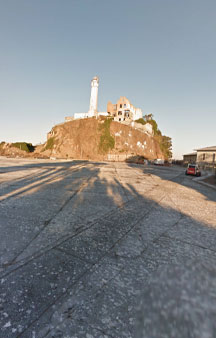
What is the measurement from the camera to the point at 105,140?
58.9 meters

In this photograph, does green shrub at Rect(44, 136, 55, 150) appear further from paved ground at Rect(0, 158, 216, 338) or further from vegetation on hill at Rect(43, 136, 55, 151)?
paved ground at Rect(0, 158, 216, 338)

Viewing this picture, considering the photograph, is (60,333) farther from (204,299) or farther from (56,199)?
(56,199)

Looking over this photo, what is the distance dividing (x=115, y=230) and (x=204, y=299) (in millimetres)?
1795

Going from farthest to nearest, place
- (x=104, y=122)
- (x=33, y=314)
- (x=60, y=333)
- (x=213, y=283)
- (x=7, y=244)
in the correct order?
1. (x=104, y=122)
2. (x=7, y=244)
3. (x=213, y=283)
4. (x=33, y=314)
5. (x=60, y=333)

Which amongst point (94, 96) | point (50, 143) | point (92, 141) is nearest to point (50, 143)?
point (50, 143)

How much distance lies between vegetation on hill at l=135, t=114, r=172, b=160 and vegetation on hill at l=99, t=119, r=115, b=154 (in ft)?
50.6

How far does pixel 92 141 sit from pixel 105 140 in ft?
16.7

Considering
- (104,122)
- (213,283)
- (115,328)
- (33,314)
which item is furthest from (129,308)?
(104,122)

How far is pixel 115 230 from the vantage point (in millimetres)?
3150

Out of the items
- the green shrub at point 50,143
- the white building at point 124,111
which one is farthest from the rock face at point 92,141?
the white building at point 124,111

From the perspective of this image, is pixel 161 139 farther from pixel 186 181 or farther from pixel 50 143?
pixel 186 181

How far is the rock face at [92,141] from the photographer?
187 ft

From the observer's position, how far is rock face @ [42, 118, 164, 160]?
187 ft

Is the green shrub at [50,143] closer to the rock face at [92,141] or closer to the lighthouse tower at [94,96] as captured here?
the rock face at [92,141]
